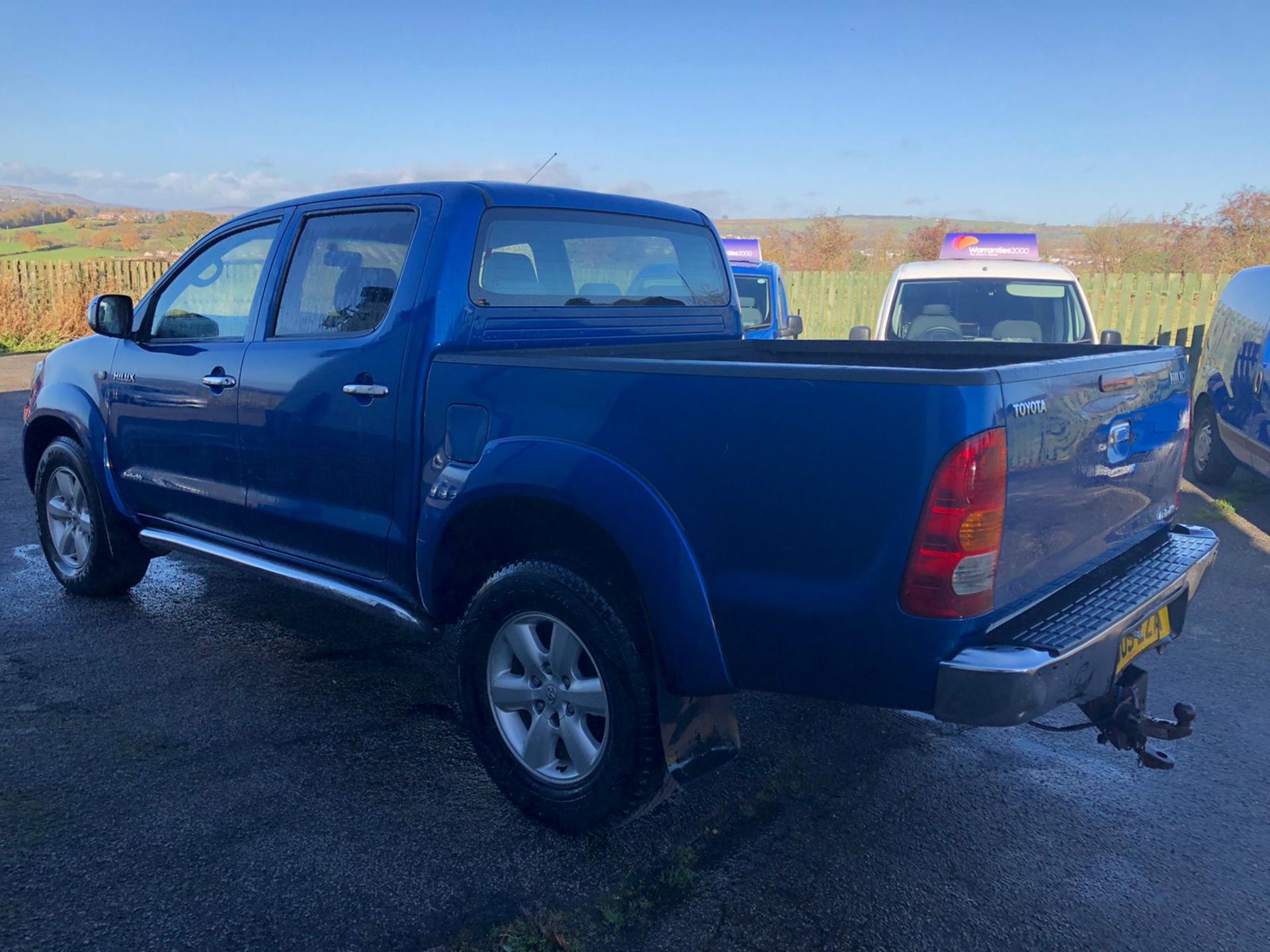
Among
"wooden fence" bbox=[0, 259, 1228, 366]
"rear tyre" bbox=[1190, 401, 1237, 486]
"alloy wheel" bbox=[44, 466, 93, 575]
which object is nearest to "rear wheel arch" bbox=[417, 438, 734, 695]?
"alloy wheel" bbox=[44, 466, 93, 575]

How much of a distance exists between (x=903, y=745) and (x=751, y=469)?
169 cm

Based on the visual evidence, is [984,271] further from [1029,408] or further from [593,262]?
[1029,408]

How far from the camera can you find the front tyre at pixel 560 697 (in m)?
2.83

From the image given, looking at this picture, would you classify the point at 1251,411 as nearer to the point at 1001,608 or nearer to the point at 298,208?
the point at 1001,608

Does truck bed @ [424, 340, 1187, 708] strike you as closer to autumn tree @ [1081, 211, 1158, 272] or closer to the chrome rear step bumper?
the chrome rear step bumper

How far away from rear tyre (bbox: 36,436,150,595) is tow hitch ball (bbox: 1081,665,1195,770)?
4443mm

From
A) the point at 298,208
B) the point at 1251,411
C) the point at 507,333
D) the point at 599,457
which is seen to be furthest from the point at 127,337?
the point at 1251,411

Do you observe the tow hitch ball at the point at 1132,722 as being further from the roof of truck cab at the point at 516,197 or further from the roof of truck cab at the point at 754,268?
the roof of truck cab at the point at 754,268

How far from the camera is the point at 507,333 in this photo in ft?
11.9

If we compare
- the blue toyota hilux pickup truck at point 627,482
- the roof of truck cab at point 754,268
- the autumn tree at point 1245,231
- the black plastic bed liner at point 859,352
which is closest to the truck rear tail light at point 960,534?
the blue toyota hilux pickup truck at point 627,482

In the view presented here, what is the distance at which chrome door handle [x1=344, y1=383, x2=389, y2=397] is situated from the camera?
11.2 feet

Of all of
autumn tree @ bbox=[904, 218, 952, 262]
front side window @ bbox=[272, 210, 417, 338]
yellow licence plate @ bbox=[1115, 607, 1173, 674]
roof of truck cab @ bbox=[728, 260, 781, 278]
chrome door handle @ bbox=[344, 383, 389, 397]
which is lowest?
yellow licence plate @ bbox=[1115, 607, 1173, 674]

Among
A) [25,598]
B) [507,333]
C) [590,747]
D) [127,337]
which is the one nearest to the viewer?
[590,747]

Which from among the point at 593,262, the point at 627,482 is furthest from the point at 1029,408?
the point at 593,262
